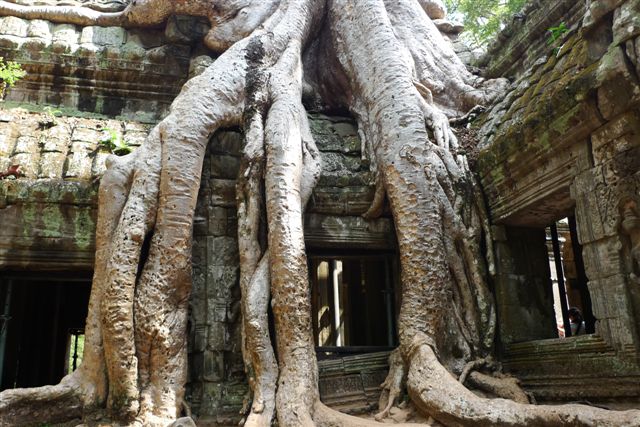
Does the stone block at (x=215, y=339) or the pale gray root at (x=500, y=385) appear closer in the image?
the pale gray root at (x=500, y=385)

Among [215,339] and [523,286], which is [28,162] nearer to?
[215,339]

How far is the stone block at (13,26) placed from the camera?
5070 millimetres

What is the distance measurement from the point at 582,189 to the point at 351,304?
4.43 meters

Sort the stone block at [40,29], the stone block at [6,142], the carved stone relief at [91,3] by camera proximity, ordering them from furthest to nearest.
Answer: the carved stone relief at [91,3] < the stone block at [40,29] < the stone block at [6,142]


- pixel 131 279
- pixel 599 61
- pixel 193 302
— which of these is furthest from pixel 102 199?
pixel 599 61

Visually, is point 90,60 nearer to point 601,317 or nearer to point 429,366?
point 429,366

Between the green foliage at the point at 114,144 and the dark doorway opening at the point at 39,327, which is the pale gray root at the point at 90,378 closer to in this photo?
the green foliage at the point at 114,144

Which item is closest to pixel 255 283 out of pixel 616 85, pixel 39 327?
pixel 616 85

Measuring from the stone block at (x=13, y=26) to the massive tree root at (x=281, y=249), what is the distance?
209 centimetres

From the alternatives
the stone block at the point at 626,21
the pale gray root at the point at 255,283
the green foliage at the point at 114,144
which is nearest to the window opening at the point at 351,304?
Result: the pale gray root at the point at 255,283

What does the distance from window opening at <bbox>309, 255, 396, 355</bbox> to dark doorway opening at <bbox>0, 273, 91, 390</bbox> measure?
10.3 ft

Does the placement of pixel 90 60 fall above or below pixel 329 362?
above

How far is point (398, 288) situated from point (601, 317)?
1.56 m

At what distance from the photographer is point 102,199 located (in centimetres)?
362
